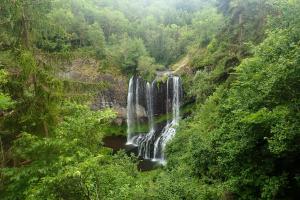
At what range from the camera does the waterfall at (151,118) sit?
36312 mm

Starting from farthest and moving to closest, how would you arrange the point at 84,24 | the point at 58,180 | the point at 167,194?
the point at 84,24
the point at 167,194
the point at 58,180

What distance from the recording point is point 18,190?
29.8ft

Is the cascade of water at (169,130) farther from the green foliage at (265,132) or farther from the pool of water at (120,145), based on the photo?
the green foliage at (265,132)

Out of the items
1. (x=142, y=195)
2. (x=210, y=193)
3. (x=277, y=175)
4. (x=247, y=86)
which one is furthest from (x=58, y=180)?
(x=247, y=86)

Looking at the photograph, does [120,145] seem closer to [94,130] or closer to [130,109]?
[130,109]

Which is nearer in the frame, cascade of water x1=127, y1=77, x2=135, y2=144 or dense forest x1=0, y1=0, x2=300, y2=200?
dense forest x1=0, y1=0, x2=300, y2=200

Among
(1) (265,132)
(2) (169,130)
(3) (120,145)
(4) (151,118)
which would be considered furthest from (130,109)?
(1) (265,132)

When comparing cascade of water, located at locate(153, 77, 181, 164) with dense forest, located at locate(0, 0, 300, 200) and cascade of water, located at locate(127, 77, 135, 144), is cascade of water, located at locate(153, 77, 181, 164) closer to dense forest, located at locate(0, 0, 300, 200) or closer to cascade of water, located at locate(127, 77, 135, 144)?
cascade of water, located at locate(127, 77, 135, 144)

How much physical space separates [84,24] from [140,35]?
479 inches

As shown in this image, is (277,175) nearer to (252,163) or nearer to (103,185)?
(252,163)

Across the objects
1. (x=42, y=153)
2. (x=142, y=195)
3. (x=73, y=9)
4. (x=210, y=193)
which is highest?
(x=73, y=9)

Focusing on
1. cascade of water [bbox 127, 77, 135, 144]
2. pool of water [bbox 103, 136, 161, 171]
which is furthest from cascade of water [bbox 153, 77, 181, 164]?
cascade of water [bbox 127, 77, 135, 144]

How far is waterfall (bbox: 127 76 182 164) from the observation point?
36312 mm

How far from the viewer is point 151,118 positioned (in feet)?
143
